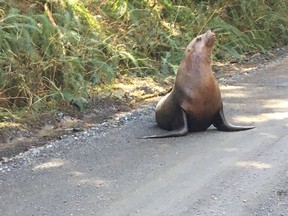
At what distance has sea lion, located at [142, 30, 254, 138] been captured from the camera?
7.96 meters

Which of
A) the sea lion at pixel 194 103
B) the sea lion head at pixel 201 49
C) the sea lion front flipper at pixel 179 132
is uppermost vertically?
the sea lion head at pixel 201 49

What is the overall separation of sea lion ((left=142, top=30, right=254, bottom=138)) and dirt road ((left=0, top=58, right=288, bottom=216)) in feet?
0.43

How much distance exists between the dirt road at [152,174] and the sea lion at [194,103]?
130mm

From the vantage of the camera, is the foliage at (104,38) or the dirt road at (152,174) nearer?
the dirt road at (152,174)

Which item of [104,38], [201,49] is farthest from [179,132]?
[104,38]

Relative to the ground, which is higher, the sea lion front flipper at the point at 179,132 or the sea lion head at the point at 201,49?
the sea lion head at the point at 201,49

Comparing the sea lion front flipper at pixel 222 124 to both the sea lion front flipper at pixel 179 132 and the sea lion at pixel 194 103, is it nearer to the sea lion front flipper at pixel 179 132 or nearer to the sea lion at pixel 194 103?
the sea lion at pixel 194 103

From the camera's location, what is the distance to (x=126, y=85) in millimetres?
10984

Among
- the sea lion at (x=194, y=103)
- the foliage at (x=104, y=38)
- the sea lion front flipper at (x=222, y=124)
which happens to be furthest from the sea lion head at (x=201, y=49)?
the foliage at (x=104, y=38)

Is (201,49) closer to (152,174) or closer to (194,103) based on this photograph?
(194,103)

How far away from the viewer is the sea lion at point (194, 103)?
26.1ft

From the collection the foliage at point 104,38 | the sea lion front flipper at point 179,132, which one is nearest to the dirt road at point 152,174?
the sea lion front flipper at point 179,132

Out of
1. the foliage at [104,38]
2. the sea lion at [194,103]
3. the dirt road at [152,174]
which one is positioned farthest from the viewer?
the foliage at [104,38]

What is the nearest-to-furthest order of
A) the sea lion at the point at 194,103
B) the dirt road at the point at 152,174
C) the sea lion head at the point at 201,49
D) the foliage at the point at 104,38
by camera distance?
1. the dirt road at the point at 152,174
2. the sea lion at the point at 194,103
3. the sea lion head at the point at 201,49
4. the foliage at the point at 104,38
